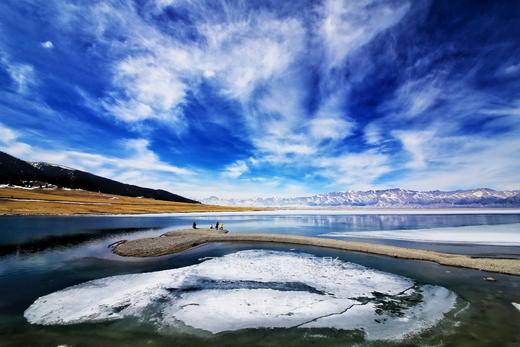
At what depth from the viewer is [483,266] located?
53.9 feet

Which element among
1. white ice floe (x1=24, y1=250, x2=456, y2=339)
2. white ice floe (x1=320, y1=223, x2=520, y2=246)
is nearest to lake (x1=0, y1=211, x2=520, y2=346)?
white ice floe (x1=24, y1=250, x2=456, y2=339)

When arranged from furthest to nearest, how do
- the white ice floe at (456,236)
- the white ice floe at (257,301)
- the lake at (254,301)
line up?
the white ice floe at (456,236) → the white ice floe at (257,301) → the lake at (254,301)

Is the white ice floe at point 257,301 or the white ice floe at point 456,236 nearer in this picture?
the white ice floe at point 257,301

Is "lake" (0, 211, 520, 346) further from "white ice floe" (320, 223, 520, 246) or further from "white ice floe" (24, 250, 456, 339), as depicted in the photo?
"white ice floe" (320, 223, 520, 246)

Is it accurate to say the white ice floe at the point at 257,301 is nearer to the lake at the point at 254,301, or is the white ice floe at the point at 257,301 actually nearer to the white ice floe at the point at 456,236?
the lake at the point at 254,301

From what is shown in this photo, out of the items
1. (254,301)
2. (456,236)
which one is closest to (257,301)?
(254,301)

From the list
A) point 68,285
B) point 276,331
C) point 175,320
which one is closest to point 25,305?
point 68,285

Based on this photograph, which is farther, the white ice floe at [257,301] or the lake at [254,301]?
the white ice floe at [257,301]

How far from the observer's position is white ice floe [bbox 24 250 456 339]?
8.86 meters

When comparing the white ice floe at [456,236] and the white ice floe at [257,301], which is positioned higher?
the white ice floe at [456,236]

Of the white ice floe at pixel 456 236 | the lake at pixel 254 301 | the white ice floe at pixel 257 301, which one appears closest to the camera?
the lake at pixel 254 301

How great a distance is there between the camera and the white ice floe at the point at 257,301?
29.1 feet

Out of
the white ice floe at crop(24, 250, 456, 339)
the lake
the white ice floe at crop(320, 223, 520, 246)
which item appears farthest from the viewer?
the white ice floe at crop(320, 223, 520, 246)

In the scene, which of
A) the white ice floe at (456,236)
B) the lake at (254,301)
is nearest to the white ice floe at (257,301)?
the lake at (254,301)
